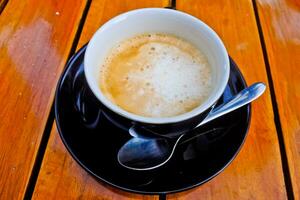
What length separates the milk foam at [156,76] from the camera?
61 cm

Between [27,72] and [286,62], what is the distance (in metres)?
0.53

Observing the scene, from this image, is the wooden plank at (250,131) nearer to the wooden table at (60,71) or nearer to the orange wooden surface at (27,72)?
the wooden table at (60,71)

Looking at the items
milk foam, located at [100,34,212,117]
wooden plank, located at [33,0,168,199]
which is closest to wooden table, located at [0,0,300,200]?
wooden plank, located at [33,0,168,199]

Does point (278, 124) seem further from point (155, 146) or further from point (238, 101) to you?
point (155, 146)

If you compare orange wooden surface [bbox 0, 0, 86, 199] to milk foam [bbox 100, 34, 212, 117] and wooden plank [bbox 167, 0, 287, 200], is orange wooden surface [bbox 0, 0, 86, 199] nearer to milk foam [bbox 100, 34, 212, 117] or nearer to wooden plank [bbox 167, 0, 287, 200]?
milk foam [bbox 100, 34, 212, 117]

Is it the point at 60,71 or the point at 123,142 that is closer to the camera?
the point at 123,142

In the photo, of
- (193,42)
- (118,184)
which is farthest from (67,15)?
(118,184)

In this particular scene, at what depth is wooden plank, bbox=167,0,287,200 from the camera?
1.90ft

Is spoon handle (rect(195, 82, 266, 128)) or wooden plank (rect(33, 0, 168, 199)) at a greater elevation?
spoon handle (rect(195, 82, 266, 128))

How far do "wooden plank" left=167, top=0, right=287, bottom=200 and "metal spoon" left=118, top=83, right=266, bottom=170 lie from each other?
7 centimetres

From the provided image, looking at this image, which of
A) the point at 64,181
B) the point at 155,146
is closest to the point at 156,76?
the point at 155,146

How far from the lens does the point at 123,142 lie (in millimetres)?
585

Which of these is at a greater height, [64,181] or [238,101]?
[238,101]

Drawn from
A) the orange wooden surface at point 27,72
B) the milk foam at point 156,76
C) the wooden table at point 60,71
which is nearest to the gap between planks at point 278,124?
the wooden table at point 60,71
